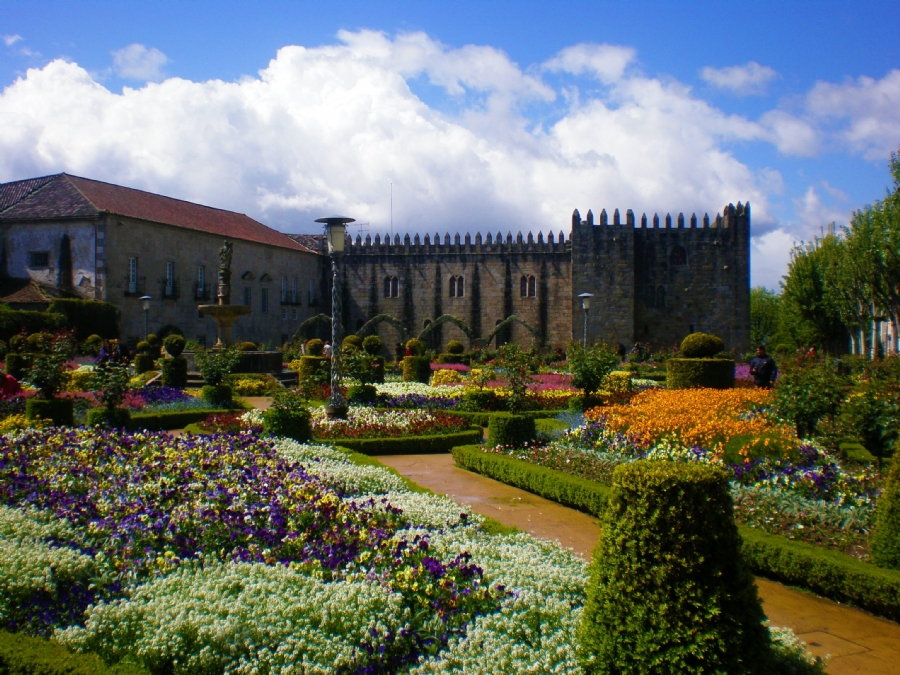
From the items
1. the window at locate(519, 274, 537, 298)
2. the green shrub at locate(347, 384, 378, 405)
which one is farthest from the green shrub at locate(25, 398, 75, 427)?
the window at locate(519, 274, 537, 298)

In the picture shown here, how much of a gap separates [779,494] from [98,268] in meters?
24.4

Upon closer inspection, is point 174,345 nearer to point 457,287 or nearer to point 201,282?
point 201,282

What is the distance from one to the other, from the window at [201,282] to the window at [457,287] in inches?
449

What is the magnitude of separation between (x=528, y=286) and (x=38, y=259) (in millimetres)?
20360

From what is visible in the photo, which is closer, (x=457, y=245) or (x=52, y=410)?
(x=52, y=410)

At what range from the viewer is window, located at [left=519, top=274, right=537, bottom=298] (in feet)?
112

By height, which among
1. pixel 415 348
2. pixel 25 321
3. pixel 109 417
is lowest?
pixel 109 417

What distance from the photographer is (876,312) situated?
27.0 meters

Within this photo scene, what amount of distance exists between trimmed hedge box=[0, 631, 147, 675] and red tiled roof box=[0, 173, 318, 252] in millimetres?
24445

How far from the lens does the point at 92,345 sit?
71.0ft

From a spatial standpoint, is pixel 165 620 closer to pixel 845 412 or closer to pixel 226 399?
pixel 845 412

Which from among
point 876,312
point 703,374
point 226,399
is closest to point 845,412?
point 703,374

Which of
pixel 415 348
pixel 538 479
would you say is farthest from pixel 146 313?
pixel 538 479

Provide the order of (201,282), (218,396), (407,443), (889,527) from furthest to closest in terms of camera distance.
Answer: (201,282) < (218,396) < (407,443) < (889,527)
